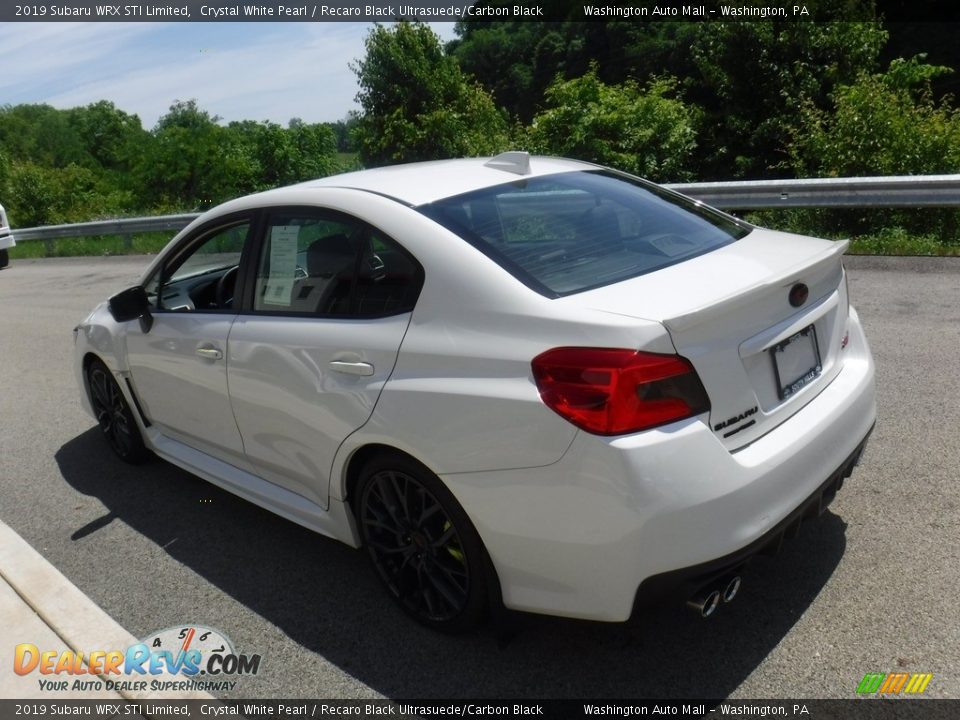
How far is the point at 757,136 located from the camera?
27.1 meters

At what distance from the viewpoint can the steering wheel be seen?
411cm

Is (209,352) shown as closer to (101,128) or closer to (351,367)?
(351,367)

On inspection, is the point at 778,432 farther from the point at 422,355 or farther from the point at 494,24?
the point at 494,24

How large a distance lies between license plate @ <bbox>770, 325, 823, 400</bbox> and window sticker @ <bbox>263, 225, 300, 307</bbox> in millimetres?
1978

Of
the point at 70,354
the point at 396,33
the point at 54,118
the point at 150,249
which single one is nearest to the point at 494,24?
the point at 396,33

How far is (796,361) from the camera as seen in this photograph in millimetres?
2879

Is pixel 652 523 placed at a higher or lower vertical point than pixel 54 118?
lower

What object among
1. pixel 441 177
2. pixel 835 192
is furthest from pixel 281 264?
pixel 835 192

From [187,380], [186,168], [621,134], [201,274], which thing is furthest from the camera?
[186,168]

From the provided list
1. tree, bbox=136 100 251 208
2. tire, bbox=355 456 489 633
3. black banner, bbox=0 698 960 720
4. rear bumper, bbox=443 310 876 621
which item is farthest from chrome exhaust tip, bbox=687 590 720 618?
tree, bbox=136 100 251 208

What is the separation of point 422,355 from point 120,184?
74.1 m

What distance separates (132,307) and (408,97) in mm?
44870

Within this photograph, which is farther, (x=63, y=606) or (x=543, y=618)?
(x=63, y=606)

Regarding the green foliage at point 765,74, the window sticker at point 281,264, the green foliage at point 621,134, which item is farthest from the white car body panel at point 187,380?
the green foliage at point 765,74
